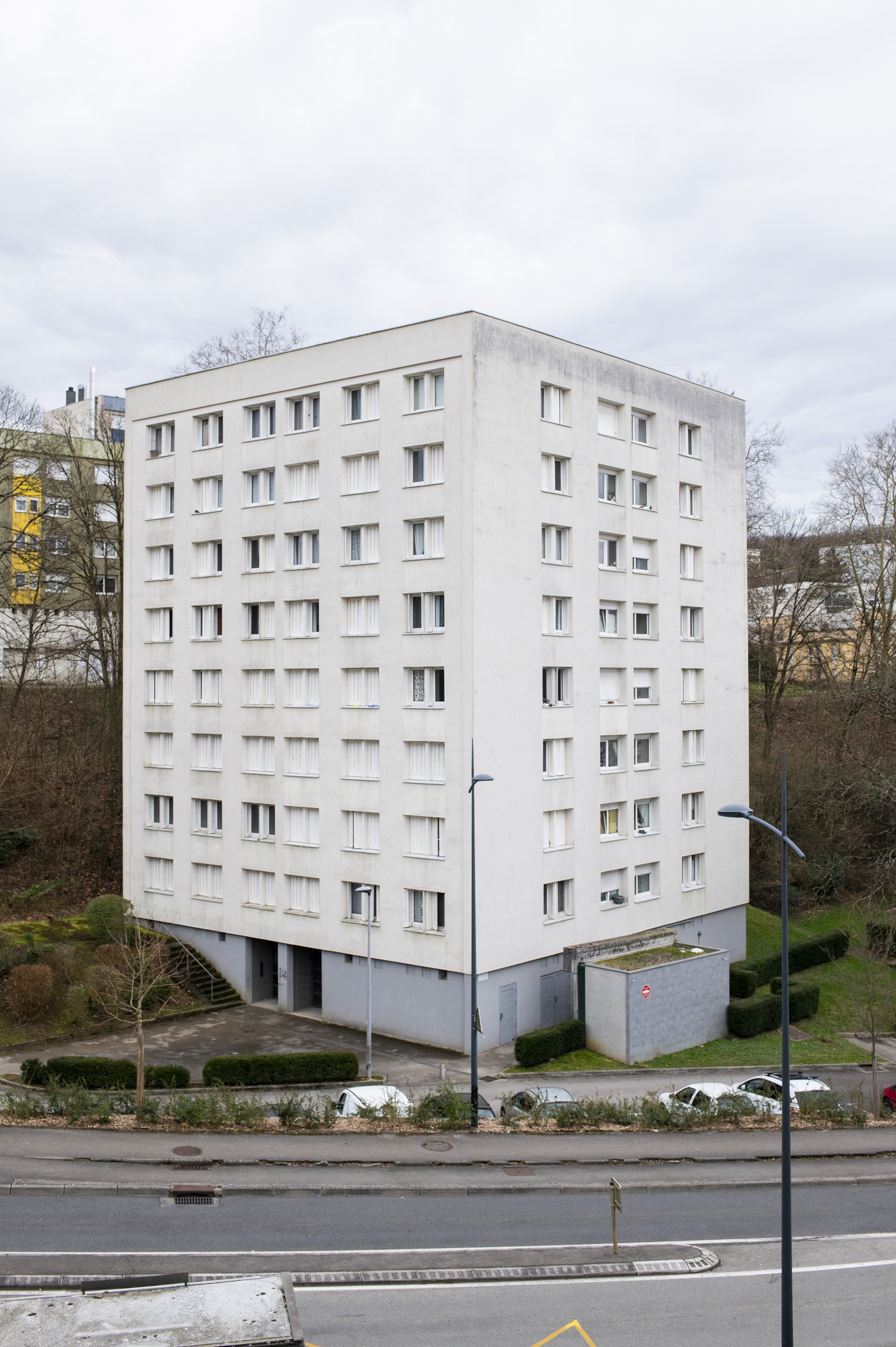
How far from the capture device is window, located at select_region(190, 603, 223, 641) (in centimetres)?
3919

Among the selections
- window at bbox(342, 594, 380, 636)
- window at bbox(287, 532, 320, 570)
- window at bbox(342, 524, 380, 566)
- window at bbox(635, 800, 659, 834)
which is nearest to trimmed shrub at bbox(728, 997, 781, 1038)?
window at bbox(635, 800, 659, 834)

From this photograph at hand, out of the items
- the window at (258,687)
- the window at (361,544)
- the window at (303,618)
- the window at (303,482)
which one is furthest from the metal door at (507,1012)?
the window at (303,482)

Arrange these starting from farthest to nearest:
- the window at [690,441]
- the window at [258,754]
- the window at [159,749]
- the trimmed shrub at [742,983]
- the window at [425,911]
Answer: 1. the window at [690,441]
2. the window at [159,749]
3. the trimmed shrub at [742,983]
4. the window at [258,754]
5. the window at [425,911]

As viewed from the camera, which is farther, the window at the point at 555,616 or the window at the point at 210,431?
the window at the point at 210,431

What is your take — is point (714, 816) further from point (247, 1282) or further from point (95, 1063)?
point (247, 1282)

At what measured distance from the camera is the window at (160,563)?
1608 inches

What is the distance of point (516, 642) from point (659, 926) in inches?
487

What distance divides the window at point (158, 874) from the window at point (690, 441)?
2387cm

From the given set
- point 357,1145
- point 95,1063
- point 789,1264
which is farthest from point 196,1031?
point 789,1264

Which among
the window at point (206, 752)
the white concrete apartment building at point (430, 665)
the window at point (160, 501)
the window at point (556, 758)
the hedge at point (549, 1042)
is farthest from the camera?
the window at point (160, 501)

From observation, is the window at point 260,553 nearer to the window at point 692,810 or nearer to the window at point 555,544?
the window at point 555,544

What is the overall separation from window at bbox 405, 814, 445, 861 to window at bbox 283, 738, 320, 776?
161 inches

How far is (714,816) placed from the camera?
42.0 metres

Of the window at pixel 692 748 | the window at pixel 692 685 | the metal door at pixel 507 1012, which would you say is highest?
the window at pixel 692 685
